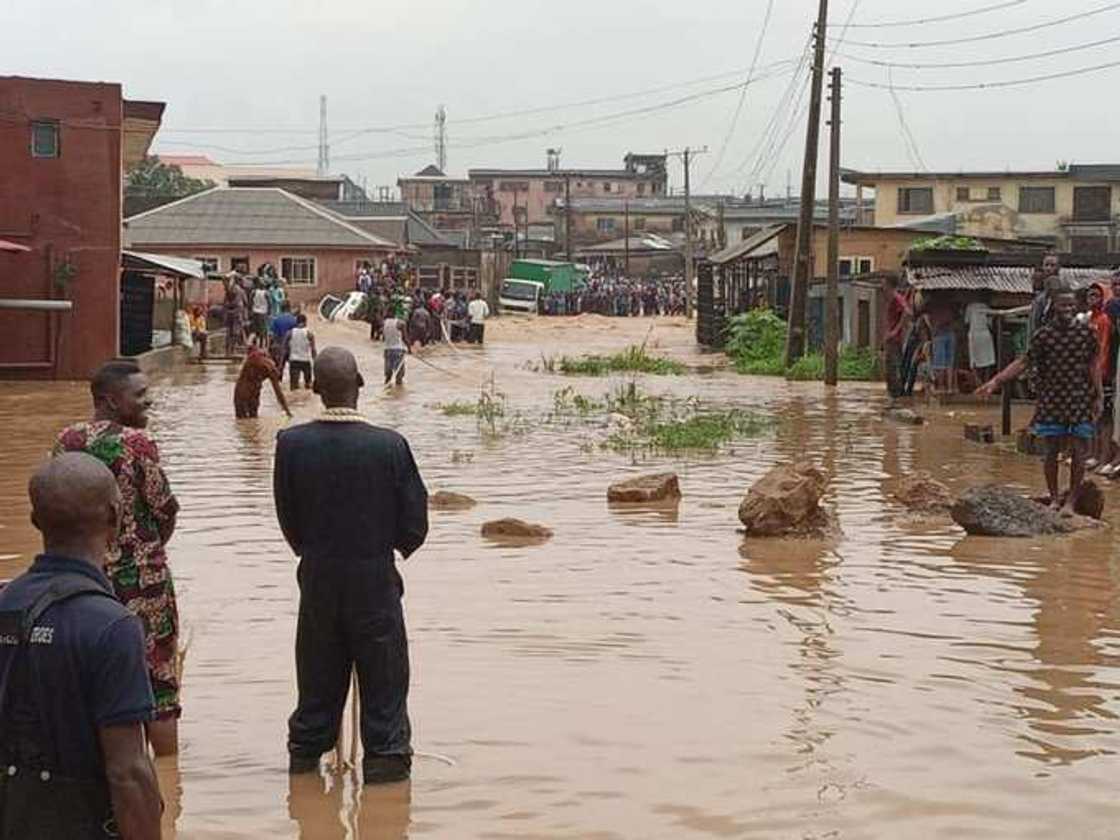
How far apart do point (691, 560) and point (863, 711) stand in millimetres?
3978

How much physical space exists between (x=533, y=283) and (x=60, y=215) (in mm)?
44664

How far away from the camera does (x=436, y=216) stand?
10812 cm

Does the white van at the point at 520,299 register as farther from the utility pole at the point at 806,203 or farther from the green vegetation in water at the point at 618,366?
the utility pole at the point at 806,203

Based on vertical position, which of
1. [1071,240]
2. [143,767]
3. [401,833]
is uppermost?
[1071,240]

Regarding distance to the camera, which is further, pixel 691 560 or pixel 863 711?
pixel 691 560

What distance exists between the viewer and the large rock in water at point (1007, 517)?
1195 cm

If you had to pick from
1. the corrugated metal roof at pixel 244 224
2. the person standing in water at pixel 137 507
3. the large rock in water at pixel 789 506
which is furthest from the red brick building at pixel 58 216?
the corrugated metal roof at pixel 244 224

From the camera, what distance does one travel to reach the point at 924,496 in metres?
13.6

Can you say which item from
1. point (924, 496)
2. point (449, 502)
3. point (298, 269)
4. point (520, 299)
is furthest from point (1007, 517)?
point (520, 299)

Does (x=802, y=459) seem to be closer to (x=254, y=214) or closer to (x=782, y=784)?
(x=782, y=784)

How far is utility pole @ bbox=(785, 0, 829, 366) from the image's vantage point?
34.2 meters

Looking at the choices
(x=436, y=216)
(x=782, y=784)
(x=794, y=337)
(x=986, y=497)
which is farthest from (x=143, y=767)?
(x=436, y=216)

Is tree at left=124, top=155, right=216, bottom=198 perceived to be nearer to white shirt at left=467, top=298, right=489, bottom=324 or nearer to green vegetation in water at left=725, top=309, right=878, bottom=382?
white shirt at left=467, top=298, right=489, bottom=324

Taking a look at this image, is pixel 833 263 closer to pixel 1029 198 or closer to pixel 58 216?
pixel 58 216
